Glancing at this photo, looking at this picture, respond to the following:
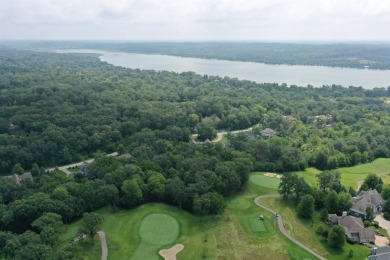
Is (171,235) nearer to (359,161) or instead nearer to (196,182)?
(196,182)

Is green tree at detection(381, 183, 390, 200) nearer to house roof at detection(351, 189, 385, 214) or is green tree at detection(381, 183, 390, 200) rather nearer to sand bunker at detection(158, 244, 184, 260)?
house roof at detection(351, 189, 385, 214)

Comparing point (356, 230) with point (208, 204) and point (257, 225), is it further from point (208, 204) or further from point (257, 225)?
point (208, 204)

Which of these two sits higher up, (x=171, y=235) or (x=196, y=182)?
(x=196, y=182)

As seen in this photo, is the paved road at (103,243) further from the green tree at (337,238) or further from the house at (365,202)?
the house at (365,202)

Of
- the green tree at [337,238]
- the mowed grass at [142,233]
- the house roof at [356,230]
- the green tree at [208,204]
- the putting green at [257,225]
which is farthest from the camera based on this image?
the green tree at [208,204]

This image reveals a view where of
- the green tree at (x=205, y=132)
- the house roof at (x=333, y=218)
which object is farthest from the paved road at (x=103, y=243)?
the green tree at (x=205, y=132)

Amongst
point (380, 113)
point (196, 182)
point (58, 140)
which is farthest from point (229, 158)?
point (380, 113)
